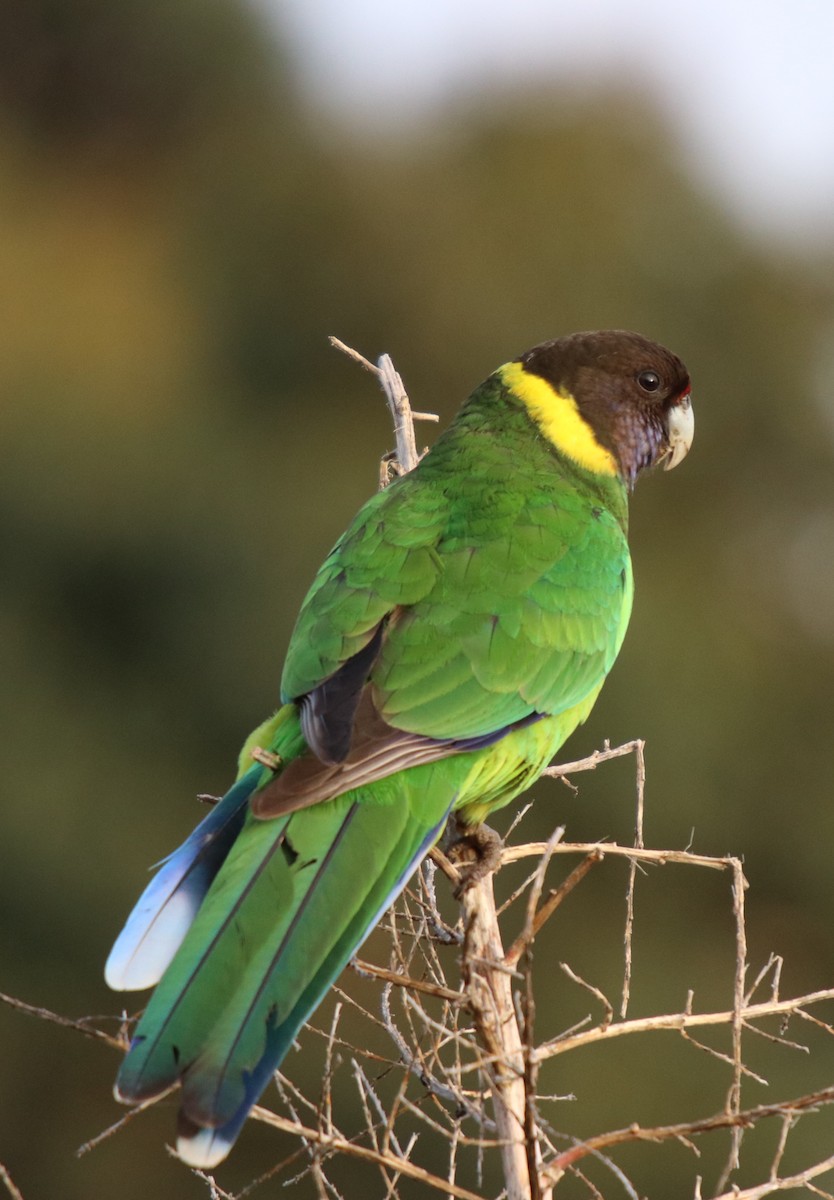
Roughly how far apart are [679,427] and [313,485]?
903 centimetres

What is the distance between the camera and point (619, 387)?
5168 mm

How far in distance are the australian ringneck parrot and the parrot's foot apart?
5cm

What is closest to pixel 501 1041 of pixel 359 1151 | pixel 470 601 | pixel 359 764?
pixel 359 1151

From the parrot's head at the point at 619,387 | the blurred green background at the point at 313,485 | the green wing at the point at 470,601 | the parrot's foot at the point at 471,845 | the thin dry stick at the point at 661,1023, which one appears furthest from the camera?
the blurred green background at the point at 313,485

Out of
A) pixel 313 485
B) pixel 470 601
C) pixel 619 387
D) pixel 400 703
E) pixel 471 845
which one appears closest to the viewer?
pixel 400 703

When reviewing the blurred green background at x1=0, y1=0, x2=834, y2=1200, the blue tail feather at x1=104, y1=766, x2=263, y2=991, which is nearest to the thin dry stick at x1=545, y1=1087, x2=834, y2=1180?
the blue tail feather at x1=104, y1=766, x2=263, y2=991

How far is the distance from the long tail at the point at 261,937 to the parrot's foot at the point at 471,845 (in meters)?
0.34

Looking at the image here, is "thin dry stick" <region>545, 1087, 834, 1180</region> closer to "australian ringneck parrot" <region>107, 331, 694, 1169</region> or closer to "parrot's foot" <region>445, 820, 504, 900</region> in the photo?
"australian ringneck parrot" <region>107, 331, 694, 1169</region>

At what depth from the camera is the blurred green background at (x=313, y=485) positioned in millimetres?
12773

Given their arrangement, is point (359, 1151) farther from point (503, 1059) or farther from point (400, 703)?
point (400, 703)

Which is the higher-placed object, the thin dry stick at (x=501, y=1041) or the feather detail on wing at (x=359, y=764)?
the feather detail on wing at (x=359, y=764)

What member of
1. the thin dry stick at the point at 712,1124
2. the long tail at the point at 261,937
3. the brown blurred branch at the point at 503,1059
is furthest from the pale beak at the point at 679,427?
the thin dry stick at the point at 712,1124

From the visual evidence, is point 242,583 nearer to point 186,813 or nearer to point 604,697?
point 186,813

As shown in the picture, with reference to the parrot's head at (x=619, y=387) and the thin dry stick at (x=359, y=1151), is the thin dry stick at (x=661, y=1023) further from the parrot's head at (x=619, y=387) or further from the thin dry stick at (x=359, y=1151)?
the parrot's head at (x=619, y=387)
